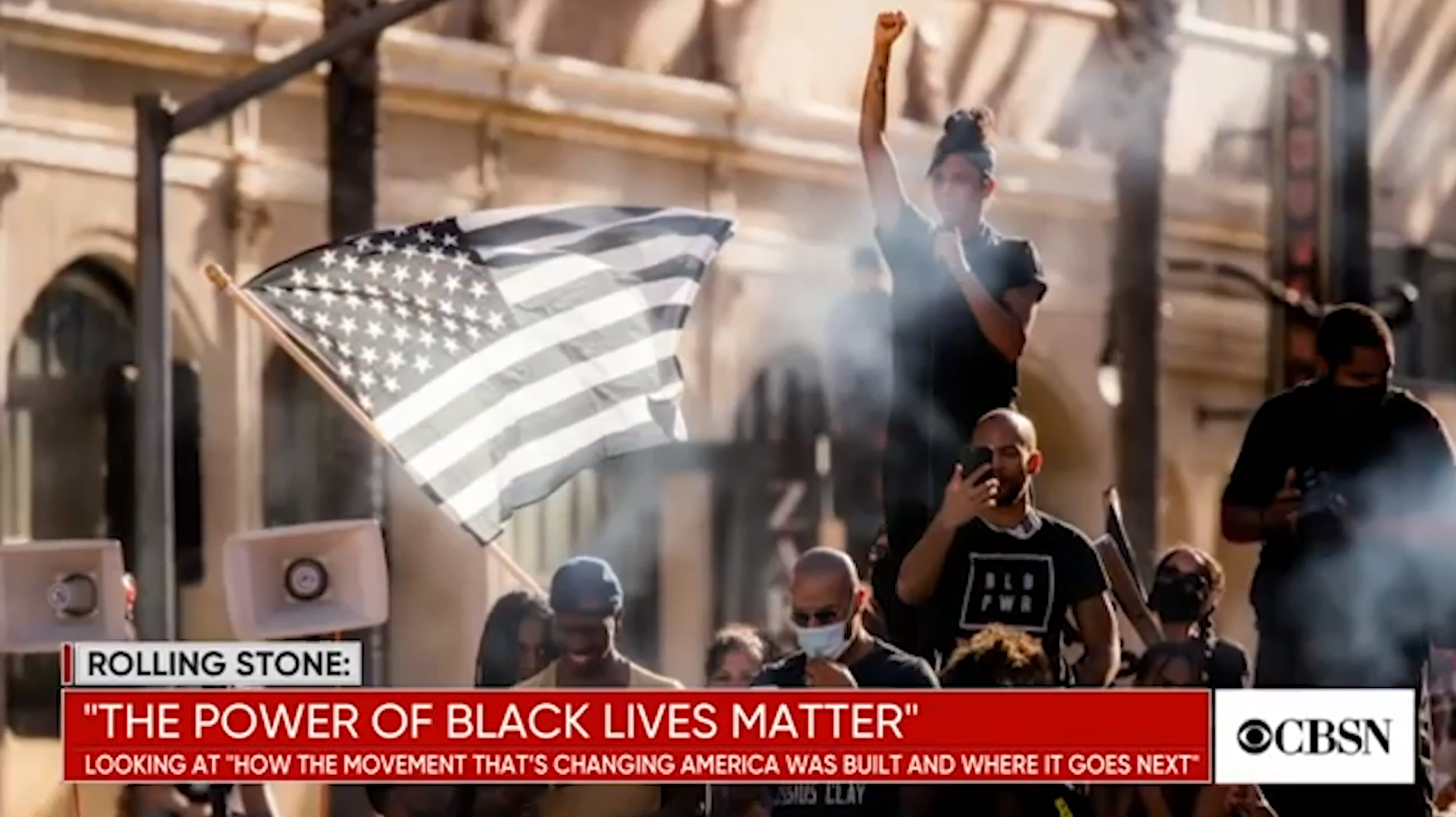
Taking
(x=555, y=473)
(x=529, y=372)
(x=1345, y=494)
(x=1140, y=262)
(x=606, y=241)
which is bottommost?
(x=1345, y=494)

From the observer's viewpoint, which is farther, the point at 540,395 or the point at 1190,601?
the point at 540,395

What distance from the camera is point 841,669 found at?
884 centimetres

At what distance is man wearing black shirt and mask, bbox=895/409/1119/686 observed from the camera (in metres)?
9.11

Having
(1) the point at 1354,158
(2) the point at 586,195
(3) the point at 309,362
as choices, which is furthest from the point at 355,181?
(1) the point at 1354,158

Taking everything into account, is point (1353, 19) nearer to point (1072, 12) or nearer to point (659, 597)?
point (1072, 12)

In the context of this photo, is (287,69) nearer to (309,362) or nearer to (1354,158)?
(309,362)

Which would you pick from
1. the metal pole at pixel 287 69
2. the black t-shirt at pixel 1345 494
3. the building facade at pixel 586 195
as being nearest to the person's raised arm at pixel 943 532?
the black t-shirt at pixel 1345 494

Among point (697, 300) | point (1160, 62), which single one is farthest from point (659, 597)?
point (1160, 62)

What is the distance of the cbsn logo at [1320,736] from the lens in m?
9.02

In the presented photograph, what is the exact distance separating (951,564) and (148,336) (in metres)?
4.81

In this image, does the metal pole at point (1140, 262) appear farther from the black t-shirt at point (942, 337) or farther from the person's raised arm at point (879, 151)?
the person's raised arm at point (879, 151)

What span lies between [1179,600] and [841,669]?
57.4 inches

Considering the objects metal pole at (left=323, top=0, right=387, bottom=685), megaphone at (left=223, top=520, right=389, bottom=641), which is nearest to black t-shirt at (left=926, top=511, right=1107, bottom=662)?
megaphone at (left=223, top=520, right=389, bottom=641)

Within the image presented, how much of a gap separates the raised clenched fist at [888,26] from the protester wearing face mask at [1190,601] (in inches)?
57.0
